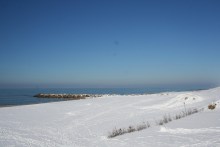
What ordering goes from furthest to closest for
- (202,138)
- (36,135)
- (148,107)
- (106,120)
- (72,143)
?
(148,107)
(106,120)
(36,135)
(72,143)
(202,138)

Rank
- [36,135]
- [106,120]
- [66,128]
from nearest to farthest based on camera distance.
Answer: [36,135] → [66,128] → [106,120]

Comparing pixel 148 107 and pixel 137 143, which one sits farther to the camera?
pixel 148 107

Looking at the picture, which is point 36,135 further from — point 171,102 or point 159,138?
point 171,102

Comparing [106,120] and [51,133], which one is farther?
[106,120]

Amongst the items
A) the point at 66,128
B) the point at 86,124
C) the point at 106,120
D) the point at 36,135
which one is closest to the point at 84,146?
the point at 36,135

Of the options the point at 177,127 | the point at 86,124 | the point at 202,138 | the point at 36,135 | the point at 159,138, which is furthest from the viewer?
the point at 86,124

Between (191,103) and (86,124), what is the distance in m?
7.58

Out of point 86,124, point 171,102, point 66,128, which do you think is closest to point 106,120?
point 86,124

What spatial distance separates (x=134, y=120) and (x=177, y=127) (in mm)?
3662

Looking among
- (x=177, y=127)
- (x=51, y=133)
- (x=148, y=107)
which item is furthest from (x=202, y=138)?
(x=148, y=107)

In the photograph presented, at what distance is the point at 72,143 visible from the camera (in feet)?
23.0

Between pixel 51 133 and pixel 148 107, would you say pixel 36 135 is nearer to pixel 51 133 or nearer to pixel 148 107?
pixel 51 133

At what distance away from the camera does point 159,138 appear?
6449mm

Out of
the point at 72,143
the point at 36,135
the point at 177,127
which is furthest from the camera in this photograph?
the point at 36,135
